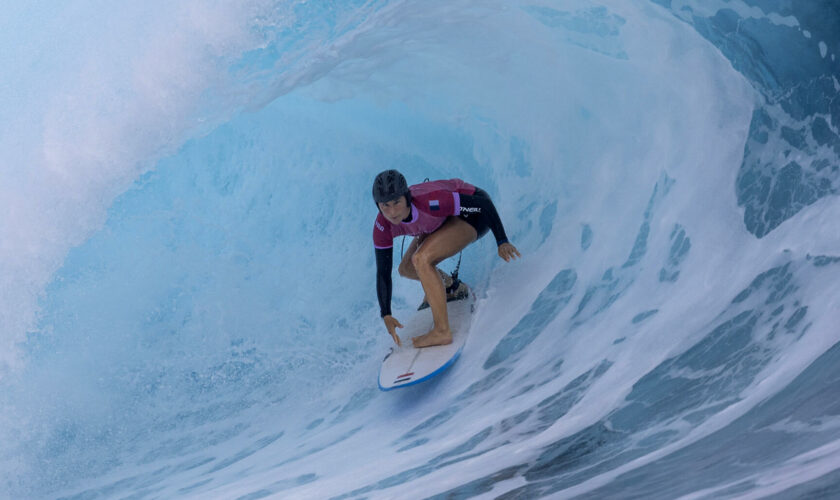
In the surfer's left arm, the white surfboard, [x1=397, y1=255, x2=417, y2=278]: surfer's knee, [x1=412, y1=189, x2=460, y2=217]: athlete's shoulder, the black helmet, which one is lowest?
the white surfboard

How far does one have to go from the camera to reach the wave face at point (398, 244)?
3.07m

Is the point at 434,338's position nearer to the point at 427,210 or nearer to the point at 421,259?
the point at 421,259

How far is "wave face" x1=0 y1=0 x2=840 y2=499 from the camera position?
121 inches

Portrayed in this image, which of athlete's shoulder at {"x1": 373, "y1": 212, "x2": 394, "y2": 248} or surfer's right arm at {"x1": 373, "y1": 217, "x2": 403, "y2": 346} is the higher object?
athlete's shoulder at {"x1": 373, "y1": 212, "x2": 394, "y2": 248}

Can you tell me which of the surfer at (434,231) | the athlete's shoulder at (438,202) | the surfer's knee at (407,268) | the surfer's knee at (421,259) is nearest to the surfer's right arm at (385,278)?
the surfer at (434,231)

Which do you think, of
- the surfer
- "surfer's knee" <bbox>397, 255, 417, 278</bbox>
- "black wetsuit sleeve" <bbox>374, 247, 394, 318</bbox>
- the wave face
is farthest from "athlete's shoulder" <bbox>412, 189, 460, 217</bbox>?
the wave face

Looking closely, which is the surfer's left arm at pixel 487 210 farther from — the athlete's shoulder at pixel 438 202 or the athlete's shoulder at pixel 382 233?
the athlete's shoulder at pixel 382 233

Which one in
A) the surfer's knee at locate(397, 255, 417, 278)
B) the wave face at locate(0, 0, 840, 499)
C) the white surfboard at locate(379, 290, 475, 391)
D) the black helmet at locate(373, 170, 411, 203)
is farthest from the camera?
the surfer's knee at locate(397, 255, 417, 278)

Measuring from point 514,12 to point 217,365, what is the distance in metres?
3.87

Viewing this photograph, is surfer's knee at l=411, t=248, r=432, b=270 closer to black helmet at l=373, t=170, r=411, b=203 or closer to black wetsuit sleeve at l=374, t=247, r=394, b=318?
black wetsuit sleeve at l=374, t=247, r=394, b=318

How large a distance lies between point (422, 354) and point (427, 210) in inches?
34.9

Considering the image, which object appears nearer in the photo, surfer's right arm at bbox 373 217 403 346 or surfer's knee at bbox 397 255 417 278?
surfer's right arm at bbox 373 217 403 346

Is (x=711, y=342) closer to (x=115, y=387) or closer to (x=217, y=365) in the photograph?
(x=217, y=365)

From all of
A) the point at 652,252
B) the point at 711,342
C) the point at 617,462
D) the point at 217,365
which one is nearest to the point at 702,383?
the point at 711,342
